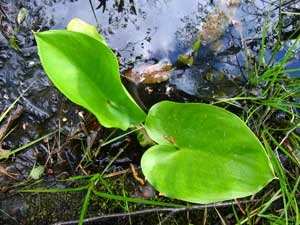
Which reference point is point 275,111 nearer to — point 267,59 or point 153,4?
point 267,59

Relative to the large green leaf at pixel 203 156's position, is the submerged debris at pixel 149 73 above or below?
above

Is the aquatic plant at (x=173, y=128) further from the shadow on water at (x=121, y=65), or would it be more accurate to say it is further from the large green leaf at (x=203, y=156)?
the shadow on water at (x=121, y=65)

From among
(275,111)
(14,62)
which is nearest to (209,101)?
(275,111)

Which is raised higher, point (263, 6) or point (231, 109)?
point (263, 6)

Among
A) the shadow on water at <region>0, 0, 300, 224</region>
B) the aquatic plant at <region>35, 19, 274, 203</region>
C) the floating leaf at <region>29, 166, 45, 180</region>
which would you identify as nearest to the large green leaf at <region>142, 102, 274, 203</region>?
the aquatic plant at <region>35, 19, 274, 203</region>

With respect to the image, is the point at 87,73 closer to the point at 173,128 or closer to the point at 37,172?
the point at 173,128

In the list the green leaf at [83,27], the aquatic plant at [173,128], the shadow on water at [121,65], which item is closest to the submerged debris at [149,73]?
the shadow on water at [121,65]

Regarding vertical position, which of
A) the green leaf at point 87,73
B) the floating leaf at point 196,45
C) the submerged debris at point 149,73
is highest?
the green leaf at point 87,73
